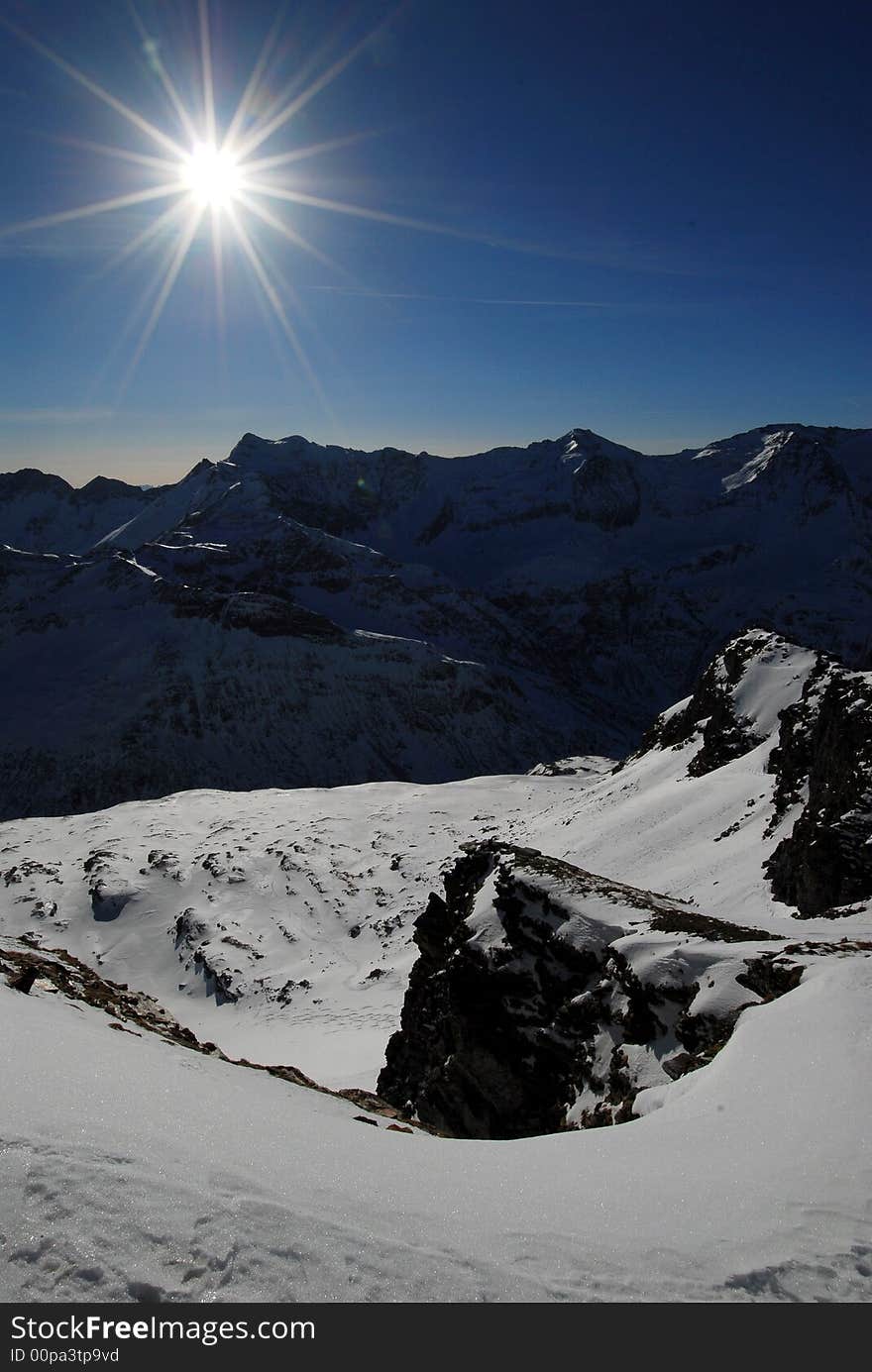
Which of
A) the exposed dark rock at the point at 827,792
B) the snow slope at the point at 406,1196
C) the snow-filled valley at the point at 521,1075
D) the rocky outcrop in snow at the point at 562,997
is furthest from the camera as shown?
the exposed dark rock at the point at 827,792

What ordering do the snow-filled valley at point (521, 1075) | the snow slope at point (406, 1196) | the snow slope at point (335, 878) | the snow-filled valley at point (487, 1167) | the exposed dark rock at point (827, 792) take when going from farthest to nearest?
the snow slope at point (335, 878) → the exposed dark rock at point (827, 792) → the snow-filled valley at point (521, 1075) → the snow-filled valley at point (487, 1167) → the snow slope at point (406, 1196)

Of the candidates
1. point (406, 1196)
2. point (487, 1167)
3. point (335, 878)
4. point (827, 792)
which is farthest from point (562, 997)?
point (335, 878)

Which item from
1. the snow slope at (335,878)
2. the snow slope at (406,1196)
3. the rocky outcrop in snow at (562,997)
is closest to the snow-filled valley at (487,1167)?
the snow slope at (406,1196)

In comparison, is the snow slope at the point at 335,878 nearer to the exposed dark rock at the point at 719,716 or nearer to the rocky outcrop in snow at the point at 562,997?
the exposed dark rock at the point at 719,716

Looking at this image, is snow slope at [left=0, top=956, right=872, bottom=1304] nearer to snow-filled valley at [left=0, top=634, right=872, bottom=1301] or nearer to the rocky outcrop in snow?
snow-filled valley at [left=0, top=634, right=872, bottom=1301]

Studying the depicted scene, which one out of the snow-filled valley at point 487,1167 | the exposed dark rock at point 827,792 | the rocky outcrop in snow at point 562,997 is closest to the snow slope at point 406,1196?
the snow-filled valley at point 487,1167

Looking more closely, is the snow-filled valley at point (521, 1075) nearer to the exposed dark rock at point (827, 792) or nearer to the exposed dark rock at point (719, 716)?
the exposed dark rock at point (827, 792)

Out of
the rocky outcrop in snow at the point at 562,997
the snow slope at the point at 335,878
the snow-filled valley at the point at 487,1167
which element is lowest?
the snow slope at the point at 335,878

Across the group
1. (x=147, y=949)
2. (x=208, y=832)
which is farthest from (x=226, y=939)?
(x=208, y=832)

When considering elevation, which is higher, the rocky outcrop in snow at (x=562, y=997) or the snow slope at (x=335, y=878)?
the rocky outcrop in snow at (x=562, y=997)

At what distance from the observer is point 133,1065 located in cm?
939

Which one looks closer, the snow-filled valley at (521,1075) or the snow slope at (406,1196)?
the snow slope at (406,1196)

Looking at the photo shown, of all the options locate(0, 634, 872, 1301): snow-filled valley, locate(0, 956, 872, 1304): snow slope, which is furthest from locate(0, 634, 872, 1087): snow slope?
locate(0, 956, 872, 1304): snow slope

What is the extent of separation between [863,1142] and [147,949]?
175ft
